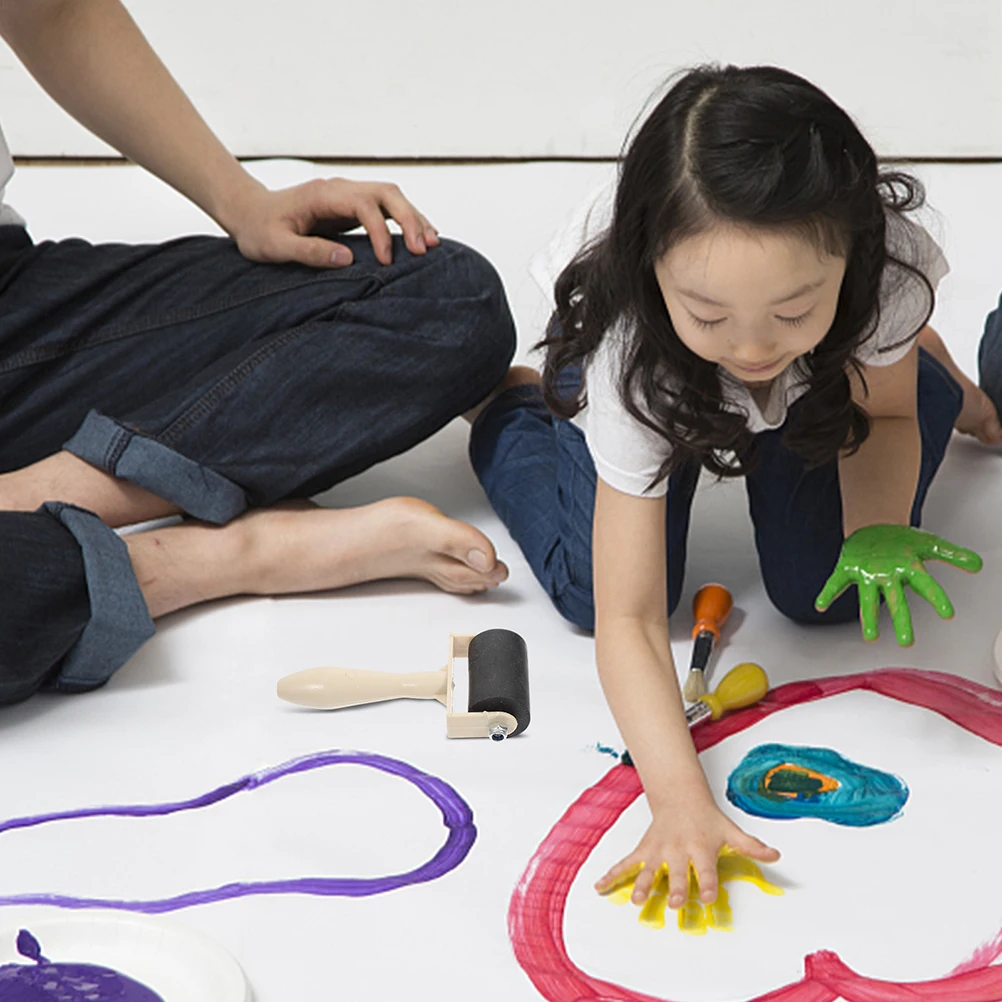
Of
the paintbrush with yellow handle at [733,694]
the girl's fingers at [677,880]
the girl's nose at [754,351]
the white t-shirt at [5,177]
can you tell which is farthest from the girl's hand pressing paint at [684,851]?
the white t-shirt at [5,177]

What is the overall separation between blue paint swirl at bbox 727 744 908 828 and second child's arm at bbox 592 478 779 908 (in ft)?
0.17

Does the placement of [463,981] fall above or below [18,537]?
below

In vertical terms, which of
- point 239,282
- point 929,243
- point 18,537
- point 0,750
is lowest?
point 0,750

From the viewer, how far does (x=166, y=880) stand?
753 mm

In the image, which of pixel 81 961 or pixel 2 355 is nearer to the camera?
pixel 81 961

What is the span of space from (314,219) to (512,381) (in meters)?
0.20

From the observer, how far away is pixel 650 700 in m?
0.78

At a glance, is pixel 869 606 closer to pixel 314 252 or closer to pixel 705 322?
pixel 705 322

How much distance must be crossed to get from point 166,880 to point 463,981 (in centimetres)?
17

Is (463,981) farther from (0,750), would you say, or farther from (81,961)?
(0,750)

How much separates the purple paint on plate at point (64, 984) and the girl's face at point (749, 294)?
0.41 m

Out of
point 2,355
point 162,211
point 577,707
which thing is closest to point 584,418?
point 577,707

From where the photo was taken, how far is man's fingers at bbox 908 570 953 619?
79cm

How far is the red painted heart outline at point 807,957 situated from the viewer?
67 cm
